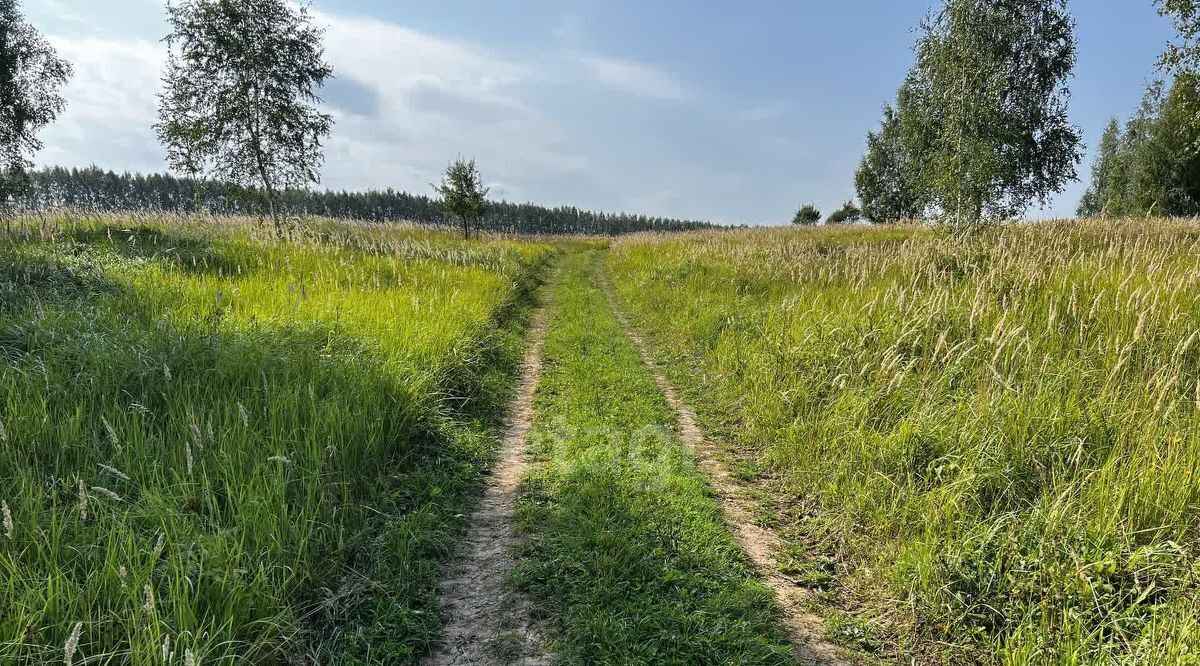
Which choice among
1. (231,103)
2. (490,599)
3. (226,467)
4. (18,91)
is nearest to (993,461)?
(490,599)

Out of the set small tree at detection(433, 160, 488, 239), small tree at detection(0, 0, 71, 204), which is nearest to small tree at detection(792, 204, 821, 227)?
small tree at detection(433, 160, 488, 239)

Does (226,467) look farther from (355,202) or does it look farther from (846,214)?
(355,202)

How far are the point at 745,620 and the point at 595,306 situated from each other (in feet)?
36.8

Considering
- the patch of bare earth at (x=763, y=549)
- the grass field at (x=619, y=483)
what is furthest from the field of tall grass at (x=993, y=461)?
the patch of bare earth at (x=763, y=549)

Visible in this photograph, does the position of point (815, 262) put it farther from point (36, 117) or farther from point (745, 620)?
point (36, 117)

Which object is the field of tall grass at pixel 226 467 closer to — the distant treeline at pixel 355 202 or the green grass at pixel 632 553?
the green grass at pixel 632 553

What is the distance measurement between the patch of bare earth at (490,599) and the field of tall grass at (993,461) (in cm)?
183

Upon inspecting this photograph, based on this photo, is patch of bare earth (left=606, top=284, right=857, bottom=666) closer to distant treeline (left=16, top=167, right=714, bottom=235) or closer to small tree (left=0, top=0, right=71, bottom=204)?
small tree (left=0, top=0, right=71, bottom=204)

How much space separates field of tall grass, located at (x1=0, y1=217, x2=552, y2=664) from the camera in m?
2.47

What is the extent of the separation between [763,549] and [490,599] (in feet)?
6.27

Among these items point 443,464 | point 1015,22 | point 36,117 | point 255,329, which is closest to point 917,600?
point 443,464

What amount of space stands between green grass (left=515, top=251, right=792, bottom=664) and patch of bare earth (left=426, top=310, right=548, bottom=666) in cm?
13

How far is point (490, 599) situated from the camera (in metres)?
3.15

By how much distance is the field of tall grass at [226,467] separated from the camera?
2.47 m
